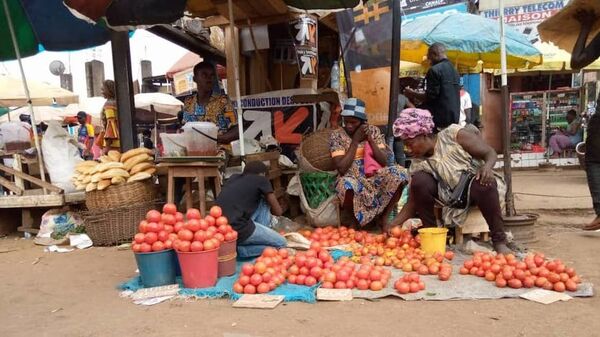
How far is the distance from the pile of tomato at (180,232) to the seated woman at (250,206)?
351 mm

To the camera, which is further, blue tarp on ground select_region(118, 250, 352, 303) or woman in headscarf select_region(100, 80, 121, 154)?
woman in headscarf select_region(100, 80, 121, 154)

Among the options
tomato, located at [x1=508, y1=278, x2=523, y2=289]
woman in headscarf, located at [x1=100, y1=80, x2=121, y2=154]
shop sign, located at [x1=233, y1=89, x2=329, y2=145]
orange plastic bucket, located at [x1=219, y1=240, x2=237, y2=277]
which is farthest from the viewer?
woman in headscarf, located at [x1=100, y1=80, x2=121, y2=154]

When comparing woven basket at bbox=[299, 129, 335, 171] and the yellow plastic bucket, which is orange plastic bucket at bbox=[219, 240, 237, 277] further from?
woven basket at bbox=[299, 129, 335, 171]

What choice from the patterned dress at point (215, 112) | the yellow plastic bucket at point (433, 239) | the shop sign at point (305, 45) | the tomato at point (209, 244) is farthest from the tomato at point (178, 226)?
the shop sign at point (305, 45)

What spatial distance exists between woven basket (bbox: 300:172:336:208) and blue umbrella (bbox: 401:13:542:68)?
191 inches

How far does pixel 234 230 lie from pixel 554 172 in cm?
1043

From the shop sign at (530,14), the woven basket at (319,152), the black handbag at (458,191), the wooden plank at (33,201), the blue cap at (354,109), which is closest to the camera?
the black handbag at (458,191)

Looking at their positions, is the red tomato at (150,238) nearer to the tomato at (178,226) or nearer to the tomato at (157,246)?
the tomato at (157,246)

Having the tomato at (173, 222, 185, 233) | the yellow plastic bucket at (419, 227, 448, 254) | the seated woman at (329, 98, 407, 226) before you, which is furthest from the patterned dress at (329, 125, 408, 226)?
the tomato at (173, 222, 185, 233)

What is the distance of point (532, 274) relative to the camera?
11.7 feet

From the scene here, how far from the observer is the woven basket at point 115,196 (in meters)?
5.48

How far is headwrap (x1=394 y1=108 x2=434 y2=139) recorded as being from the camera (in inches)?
173

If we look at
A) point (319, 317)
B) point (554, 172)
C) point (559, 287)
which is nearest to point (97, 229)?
point (319, 317)

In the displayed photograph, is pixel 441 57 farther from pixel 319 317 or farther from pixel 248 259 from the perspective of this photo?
pixel 319 317
